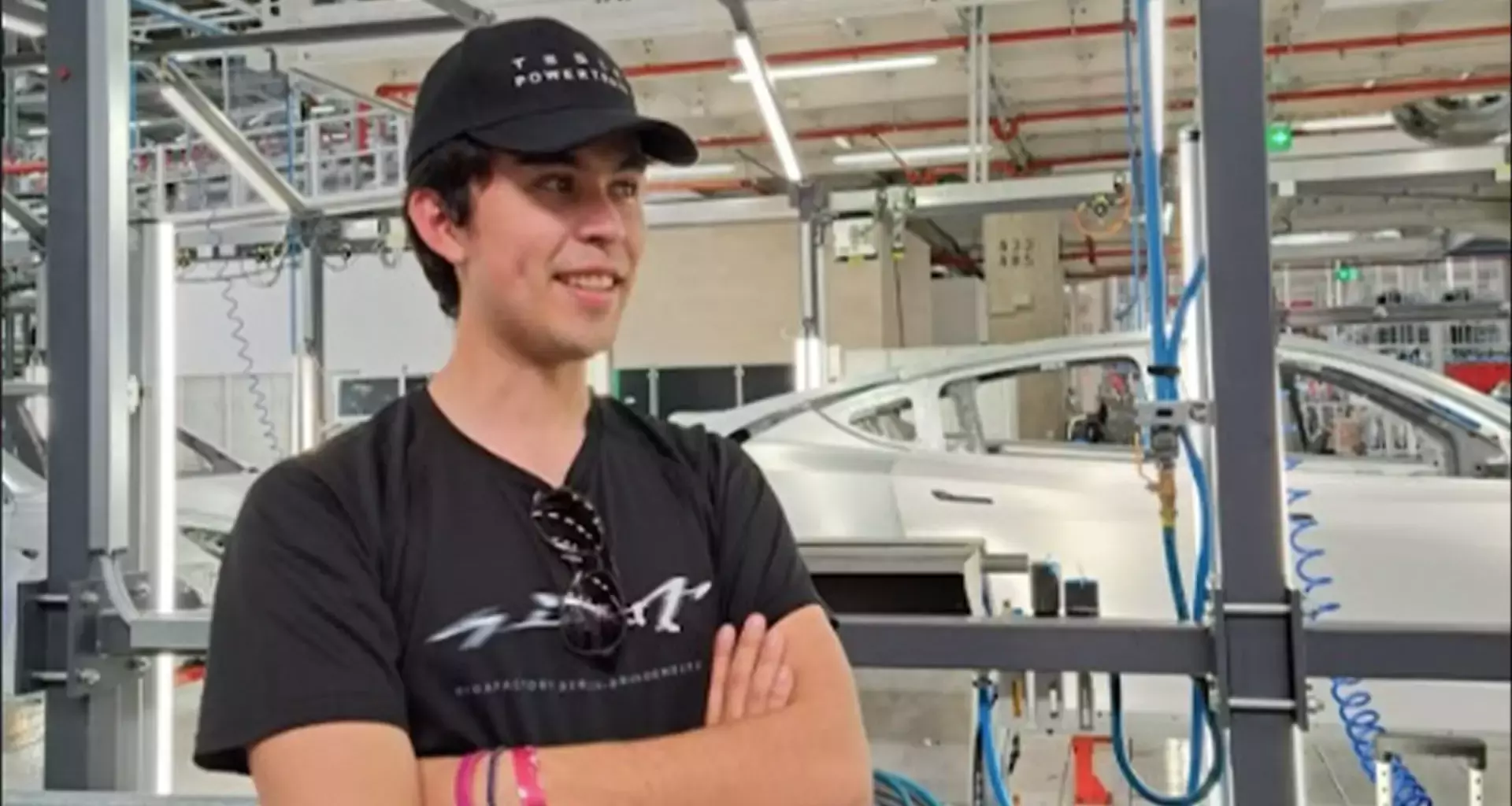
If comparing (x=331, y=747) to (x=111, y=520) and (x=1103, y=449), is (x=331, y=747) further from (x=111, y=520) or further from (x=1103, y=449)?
(x=1103, y=449)

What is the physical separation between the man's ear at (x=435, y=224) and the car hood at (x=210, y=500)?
3.40 meters

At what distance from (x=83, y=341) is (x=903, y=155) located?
214 inches

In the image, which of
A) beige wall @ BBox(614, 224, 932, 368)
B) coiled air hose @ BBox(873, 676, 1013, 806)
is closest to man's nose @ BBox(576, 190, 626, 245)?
coiled air hose @ BBox(873, 676, 1013, 806)

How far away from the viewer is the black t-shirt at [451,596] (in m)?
1.08

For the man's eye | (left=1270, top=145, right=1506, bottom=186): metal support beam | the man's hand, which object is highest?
(left=1270, top=145, right=1506, bottom=186): metal support beam

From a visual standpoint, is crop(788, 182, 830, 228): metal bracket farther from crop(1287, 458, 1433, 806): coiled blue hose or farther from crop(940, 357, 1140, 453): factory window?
crop(1287, 458, 1433, 806): coiled blue hose

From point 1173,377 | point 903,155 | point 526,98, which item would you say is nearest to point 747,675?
point 526,98

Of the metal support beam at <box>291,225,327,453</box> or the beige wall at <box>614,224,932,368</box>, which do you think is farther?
the beige wall at <box>614,224,932,368</box>

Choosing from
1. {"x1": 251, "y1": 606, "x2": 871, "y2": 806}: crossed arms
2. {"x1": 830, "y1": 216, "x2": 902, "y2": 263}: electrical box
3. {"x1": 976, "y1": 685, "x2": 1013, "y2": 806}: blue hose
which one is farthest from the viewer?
{"x1": 830, "y1": 216, "x2": 902, "y2": 263}: electrical box

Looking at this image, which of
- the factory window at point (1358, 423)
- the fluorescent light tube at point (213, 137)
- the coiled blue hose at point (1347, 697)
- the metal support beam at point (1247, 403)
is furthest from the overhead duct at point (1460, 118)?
the fluorescent light tube at point (213, 137)

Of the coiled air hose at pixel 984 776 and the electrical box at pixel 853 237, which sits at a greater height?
the electrical box at pixel 853 237

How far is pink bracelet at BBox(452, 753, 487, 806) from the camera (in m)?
1.09

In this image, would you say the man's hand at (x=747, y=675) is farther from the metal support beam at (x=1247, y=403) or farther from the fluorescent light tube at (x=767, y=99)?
the fluorescent light tube at (x=767, y=99)

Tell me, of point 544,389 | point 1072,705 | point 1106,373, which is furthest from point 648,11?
point 544,389
